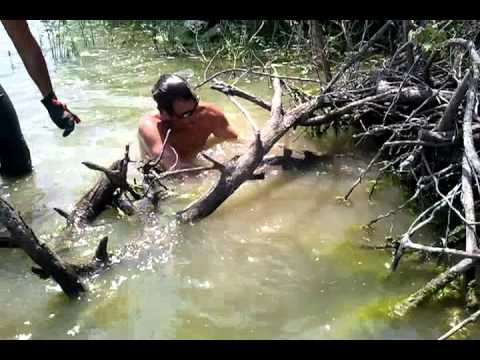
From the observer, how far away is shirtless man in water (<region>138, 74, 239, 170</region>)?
13.7 ft

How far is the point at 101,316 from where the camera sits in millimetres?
Answer: 2598

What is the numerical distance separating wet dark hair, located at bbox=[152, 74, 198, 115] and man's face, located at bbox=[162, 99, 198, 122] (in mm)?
27

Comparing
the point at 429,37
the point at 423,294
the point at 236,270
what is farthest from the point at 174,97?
the point at 423,294

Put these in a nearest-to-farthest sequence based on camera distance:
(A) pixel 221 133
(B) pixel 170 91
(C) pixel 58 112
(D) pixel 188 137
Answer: (C) pixel 58 112 → (B) pixel 170 91 → (D) pixel 188 137 → (A) pixel 221 133

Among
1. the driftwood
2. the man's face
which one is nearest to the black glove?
the man's face

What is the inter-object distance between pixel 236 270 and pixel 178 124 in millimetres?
1683

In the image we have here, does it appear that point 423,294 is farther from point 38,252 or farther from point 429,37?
point 38,252

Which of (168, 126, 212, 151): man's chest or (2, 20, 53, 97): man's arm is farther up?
(2, 20, 53, 97): man's arm

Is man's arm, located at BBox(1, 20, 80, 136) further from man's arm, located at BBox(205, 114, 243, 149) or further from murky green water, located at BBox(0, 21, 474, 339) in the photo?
man's arm, located at BBox(205, 114, 243, 149)

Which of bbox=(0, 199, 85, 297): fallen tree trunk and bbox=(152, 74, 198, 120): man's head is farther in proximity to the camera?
bbox=(152, 74, 198, 120): man's head

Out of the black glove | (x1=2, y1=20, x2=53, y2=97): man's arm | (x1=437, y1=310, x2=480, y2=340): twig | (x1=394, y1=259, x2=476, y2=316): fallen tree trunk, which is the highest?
(x1=2, y1=20, x2=53, y2=97): man's arm

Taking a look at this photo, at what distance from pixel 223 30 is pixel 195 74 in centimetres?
78

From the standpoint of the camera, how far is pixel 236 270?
2.96 meters

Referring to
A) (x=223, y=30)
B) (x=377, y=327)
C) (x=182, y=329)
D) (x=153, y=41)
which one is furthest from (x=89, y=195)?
(x=153, y=41)
